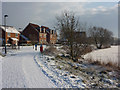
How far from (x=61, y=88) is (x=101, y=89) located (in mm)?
2207

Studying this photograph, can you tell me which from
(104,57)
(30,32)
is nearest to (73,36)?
(104,57)

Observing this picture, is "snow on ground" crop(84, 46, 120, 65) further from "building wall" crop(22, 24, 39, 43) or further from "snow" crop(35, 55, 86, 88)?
"building wall" crop(22, 24, 39, 43)

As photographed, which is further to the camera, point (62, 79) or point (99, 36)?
point (99, 36)

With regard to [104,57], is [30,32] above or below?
above

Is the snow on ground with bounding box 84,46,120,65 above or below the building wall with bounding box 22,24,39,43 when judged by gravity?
below

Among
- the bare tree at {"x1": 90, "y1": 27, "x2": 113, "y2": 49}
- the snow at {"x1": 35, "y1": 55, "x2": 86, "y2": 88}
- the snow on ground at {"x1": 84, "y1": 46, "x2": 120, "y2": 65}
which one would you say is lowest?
the snow on ground at {"x1": 84, "y1": 46, "x2": 120, "y2": 65}

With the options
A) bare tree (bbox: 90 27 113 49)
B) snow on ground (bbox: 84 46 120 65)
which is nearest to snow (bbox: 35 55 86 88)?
snow on ground (bbox: 84 46 120 65)

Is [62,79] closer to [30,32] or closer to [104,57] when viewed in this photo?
[104,57]

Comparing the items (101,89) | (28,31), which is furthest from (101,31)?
(101,89)

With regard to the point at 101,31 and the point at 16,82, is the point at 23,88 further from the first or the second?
the point at 101,31

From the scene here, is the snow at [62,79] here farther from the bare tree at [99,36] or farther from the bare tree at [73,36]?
the bare tree at [99,36]

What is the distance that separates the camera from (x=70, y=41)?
47.1 ft

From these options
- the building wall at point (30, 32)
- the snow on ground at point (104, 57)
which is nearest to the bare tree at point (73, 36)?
the snow on ground at point (104, 57)

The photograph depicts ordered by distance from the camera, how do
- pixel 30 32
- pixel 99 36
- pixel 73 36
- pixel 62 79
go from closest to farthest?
1. pixel 62 79
2. pixel 73 36
3. pixel 30 32
4. pixel 99 36
